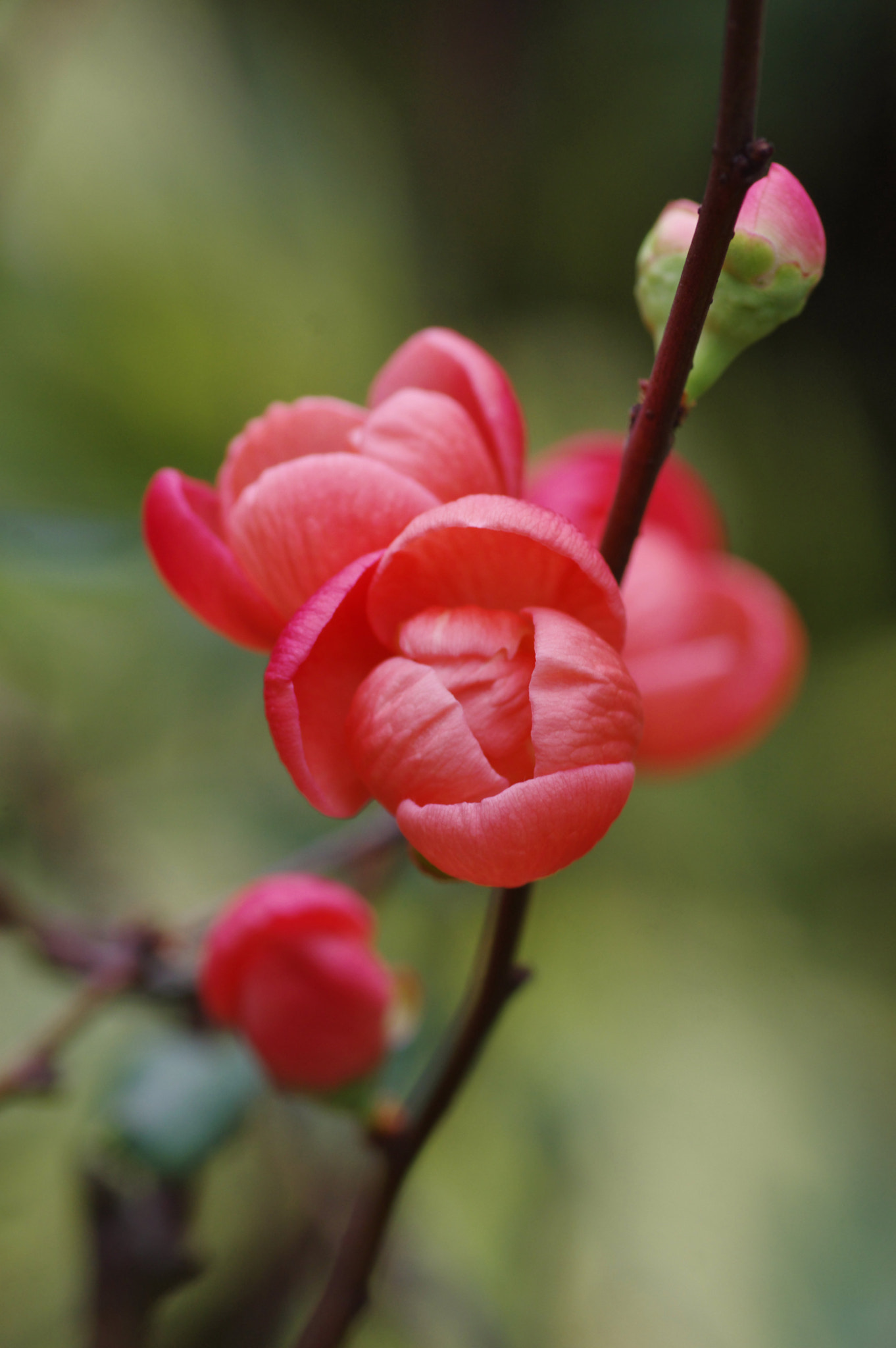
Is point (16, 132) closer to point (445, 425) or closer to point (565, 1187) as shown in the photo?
point (445, 425)

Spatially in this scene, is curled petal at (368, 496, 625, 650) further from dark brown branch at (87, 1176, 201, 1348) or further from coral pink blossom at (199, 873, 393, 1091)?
dark brown branch at (87, 1176, 201, 1348)

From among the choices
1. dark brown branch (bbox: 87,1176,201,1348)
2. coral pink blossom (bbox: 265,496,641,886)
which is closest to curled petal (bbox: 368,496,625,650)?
coral pink blossom (bbox: 265,496,641,886)

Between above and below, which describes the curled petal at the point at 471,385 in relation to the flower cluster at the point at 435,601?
above

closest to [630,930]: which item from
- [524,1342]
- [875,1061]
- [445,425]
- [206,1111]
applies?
[875,1061]

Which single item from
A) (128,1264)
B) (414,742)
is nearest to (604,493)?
(414,742)

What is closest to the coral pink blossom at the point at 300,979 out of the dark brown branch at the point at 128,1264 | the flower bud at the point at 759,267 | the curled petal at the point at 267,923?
the curled petal at the point at 267,923

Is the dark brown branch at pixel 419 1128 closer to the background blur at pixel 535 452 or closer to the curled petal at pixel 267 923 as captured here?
the curled petal at pixel 267 923
